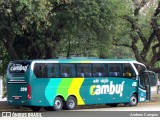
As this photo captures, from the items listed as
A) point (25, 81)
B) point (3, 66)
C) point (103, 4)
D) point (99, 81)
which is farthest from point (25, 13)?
point (3, 66)

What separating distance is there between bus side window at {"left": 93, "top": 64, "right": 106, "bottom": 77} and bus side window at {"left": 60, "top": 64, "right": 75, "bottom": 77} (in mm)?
1616

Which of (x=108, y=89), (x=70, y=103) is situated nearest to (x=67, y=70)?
(x=70, y=103)

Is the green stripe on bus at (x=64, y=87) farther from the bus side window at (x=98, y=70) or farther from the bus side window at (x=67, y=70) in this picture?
the bus side window at (x=98, y=70)

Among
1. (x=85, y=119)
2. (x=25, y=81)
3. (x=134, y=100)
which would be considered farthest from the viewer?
(x=134, y=100)

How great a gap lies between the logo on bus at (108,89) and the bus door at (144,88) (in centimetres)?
177

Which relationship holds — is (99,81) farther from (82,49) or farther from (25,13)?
(25,13)

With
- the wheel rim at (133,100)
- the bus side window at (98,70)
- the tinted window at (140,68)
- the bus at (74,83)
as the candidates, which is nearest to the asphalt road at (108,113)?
the bus at (74,83)

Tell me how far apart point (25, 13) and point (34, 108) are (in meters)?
6.27

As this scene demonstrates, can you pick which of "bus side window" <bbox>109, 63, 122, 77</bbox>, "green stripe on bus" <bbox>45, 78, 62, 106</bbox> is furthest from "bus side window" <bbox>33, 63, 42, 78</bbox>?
"bus side window" <bbox>109, 63, 122, 77</bbox>

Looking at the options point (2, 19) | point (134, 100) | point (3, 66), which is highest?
point (2, 19)

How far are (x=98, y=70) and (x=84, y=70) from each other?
1.09m

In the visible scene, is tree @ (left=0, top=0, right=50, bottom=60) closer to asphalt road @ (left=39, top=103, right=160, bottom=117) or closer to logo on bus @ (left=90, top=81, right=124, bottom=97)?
logo on bus @ (left=90, top=81, right=124, bottom=97)

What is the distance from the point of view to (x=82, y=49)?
94.8 ft

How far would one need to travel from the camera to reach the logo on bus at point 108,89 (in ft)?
86.9
